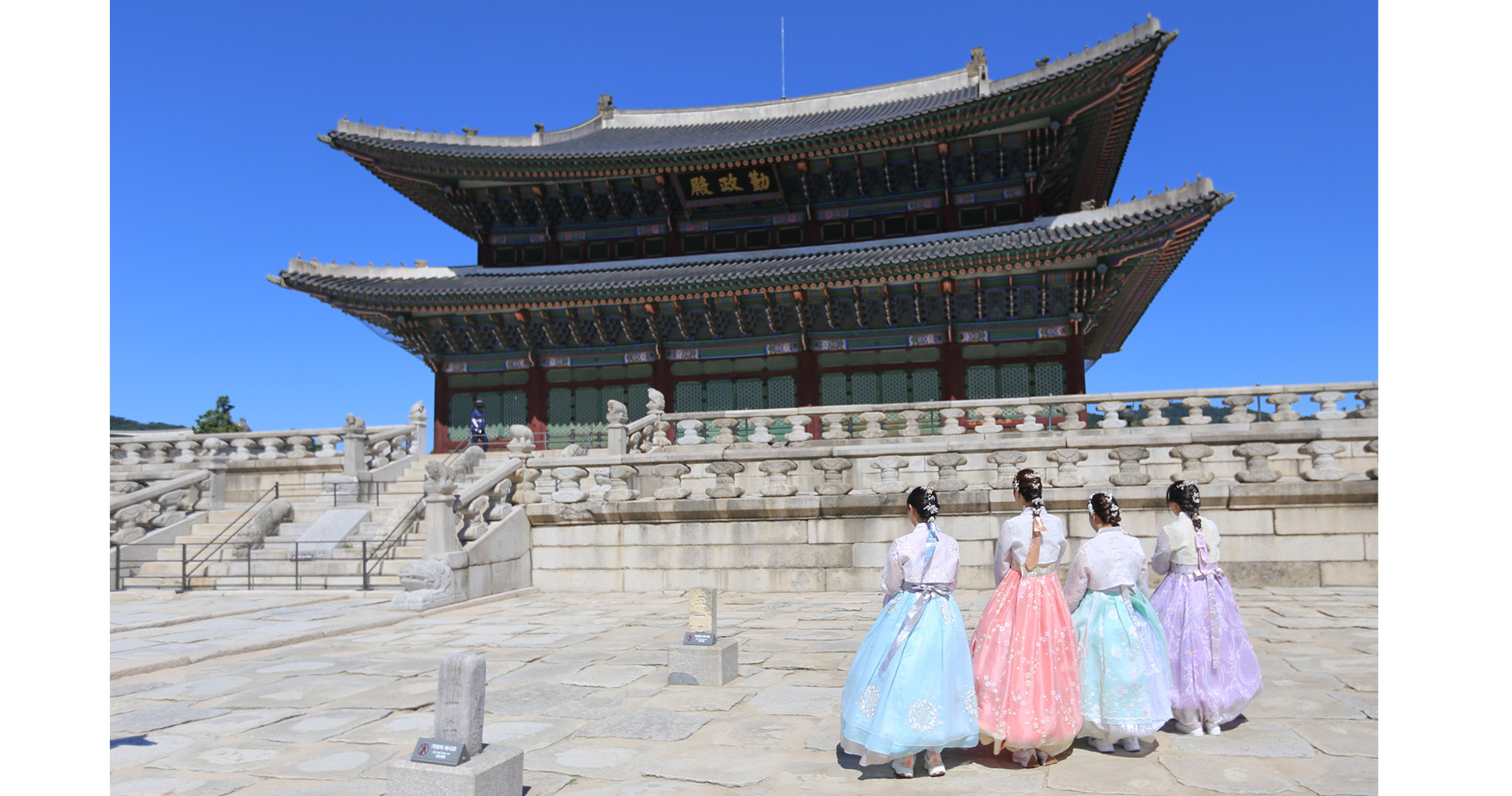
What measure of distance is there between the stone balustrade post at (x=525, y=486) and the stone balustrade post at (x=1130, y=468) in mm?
8638

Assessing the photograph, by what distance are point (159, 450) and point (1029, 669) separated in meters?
19.9

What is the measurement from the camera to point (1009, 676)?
14.7 feet

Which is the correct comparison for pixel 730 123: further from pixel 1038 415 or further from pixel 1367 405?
pixel 1367 405

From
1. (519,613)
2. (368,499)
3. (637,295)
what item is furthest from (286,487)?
(519,613)

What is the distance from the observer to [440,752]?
3816 millimetres

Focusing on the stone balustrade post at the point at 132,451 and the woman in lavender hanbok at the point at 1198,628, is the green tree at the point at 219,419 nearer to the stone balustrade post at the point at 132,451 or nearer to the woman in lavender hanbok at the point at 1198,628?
the stone balustrade post at the point at 132,451

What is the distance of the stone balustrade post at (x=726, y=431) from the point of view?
15430mm

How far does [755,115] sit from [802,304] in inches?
362

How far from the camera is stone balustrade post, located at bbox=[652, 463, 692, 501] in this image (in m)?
12.7

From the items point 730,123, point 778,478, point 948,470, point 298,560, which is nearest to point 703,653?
point 778,478

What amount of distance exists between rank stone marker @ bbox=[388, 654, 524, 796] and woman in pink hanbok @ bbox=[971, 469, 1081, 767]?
252 cm

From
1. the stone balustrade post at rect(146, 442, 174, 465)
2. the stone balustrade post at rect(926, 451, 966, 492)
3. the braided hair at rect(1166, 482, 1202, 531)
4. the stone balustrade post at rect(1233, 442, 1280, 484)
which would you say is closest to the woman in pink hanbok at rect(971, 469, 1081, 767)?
the braided hair at rect(1166, 482, 1202, 531)

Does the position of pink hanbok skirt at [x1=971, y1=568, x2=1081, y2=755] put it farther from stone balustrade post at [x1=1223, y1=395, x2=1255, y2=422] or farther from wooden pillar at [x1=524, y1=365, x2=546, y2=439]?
wooden pillar at [x1=524, y1=365, x2=546, y2=439]

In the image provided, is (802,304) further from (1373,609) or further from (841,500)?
(1373,609)
